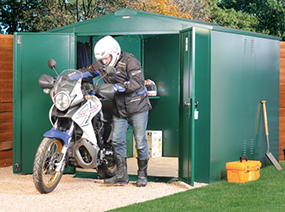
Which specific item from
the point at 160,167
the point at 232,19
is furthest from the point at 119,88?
the point at 232,19

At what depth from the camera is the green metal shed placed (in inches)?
284

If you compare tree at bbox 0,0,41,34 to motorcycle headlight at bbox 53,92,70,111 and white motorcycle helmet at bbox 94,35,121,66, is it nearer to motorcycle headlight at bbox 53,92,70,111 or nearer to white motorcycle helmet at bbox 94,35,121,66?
white motorcycle helmet at bbox 94,35,121,66

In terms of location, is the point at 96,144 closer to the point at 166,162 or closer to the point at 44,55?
the point at 44,55

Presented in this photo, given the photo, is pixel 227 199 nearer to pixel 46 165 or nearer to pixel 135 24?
pixel 46 165

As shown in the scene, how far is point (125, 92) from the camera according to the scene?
6.77 m

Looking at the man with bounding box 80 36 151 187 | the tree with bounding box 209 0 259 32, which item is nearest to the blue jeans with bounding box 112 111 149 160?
the man with bounding box 80 36 151 187

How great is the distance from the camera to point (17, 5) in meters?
21.2

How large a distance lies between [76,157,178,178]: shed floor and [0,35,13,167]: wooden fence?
1.16 m

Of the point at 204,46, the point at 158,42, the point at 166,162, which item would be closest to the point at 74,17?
the point at 158,42

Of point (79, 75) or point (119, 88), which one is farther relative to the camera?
point (79, 75)

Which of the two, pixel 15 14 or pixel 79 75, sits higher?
pixel 15 14

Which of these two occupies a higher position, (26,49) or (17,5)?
A: (17,5)

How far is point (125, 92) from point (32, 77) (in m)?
1.66

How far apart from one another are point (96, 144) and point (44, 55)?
1829mm
